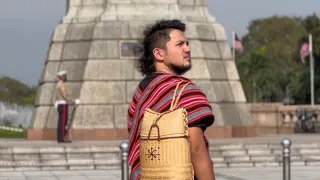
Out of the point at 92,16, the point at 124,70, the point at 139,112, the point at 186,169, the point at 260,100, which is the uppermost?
the point at 260,100

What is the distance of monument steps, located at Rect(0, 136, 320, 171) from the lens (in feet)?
62.6

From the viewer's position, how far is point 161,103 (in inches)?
207

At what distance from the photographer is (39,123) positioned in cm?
2428

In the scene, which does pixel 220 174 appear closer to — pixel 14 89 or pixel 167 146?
pixel 167 146

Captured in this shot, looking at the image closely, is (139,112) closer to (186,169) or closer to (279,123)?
(186,169)

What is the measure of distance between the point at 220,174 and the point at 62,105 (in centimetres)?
605

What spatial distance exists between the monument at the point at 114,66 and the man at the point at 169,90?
1786 cm

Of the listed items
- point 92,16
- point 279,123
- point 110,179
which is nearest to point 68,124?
point 92,16

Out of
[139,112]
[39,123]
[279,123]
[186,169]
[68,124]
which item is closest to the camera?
[186,169]

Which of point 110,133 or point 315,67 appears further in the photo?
point 315,67

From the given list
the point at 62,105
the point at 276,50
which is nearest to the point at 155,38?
the point at 62,105

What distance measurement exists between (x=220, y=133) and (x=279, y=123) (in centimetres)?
1029

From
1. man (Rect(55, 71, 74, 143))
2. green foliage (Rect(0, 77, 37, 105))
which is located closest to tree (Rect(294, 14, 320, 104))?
green foliage (Rect(0, 77, 37, 105))

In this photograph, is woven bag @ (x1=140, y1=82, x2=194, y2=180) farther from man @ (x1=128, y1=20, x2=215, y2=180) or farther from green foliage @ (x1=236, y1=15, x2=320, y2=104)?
green foliage @ (x1=236, y1=15, x2=320, y2=104)
